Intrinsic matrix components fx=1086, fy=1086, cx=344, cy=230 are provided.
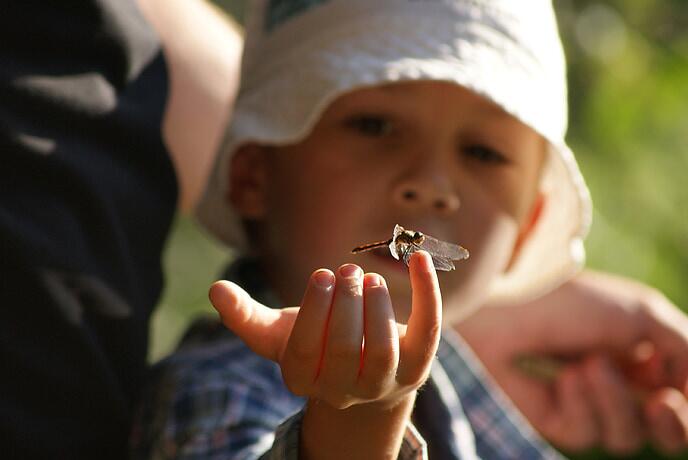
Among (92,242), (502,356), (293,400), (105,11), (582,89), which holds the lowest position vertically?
(582,89)

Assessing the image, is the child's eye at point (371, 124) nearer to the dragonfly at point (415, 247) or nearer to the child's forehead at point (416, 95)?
the child's forehead at point (416, 95)

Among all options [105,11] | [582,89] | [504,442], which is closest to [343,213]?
[105,11]

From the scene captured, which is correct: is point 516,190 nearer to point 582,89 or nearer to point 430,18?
point 430,18

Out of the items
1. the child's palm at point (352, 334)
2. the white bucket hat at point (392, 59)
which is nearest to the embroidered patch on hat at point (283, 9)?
the white bucket hat at point (392, 59)

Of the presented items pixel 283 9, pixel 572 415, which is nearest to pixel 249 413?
pixel 283 9

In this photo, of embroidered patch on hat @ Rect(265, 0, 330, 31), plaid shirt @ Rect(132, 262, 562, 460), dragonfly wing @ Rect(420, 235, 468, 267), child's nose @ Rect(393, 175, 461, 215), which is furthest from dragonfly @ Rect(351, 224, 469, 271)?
embroidered patch on hat @ Rect(265, 0, 330, 31)

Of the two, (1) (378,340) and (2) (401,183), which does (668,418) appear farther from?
(1) (378,340)
